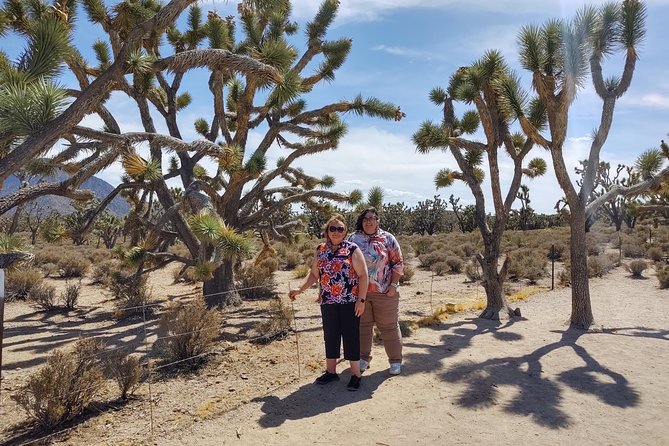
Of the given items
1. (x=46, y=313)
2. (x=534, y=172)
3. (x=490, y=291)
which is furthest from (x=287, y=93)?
(x=46, y=313)

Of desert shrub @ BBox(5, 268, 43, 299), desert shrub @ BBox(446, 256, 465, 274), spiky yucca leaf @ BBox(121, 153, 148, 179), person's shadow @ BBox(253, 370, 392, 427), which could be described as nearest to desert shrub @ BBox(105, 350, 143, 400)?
person's shadow @ BBox(253, 370, 392, 427)


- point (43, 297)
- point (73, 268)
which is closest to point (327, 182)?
point (43, 297)

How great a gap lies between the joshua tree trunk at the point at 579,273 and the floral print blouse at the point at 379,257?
408cm

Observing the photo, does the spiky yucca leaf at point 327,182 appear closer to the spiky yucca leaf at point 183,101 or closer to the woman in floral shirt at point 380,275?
the spiky yucca leaf at point 183,101

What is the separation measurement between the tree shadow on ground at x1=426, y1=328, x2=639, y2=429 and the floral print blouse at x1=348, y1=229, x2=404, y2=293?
4.20 ft

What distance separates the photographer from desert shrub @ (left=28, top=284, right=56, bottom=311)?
10073 mm

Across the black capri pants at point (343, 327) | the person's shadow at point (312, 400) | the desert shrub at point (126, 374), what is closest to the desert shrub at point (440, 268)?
the person's shadow at point (312, 400)

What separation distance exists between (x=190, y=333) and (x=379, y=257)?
2456mm

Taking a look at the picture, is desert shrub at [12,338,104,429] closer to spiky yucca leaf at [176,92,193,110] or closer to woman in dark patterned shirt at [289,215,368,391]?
woman in dark patterned shirt at [289,215,368,391]

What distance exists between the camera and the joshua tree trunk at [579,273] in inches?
300

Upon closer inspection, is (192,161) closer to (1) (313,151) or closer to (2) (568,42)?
(1) (313,151)

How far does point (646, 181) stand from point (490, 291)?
3.53 m

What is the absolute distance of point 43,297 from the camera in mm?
10289

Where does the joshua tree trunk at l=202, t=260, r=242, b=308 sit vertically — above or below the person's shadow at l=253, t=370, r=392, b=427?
above
